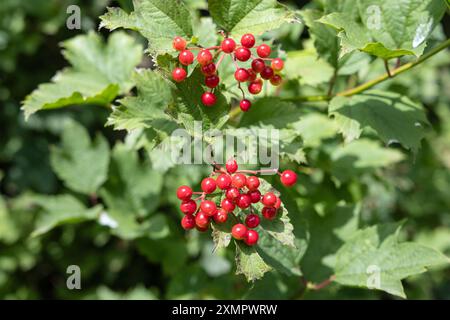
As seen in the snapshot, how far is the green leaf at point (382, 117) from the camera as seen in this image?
157 cm

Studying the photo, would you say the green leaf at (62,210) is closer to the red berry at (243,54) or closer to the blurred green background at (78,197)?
the blurred green background at (78,197)

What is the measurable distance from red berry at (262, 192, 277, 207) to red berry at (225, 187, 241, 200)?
0.24 ft

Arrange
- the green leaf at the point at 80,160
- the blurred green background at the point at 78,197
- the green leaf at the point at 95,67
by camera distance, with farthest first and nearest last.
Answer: the blurred green background at the point at 78,197 → the green leaf at the point at 80,160 → the green leaf at the point at 95,67

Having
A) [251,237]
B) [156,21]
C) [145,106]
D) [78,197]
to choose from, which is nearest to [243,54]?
[156,21]

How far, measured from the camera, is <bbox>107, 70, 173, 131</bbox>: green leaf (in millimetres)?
1495

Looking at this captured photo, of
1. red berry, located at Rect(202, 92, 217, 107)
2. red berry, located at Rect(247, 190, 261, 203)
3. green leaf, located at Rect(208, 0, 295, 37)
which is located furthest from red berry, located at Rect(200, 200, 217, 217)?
green leaf, located at Rect(208, 0, 295, 37)

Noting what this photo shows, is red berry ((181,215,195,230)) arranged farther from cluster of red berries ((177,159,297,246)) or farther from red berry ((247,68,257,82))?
red berry ((247,68,257,82))

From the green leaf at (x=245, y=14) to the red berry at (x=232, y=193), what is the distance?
47 cm

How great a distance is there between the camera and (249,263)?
4.27ft

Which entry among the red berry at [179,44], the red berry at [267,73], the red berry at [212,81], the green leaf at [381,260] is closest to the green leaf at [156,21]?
the red berry at [179,44]

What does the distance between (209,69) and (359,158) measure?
1151 mm

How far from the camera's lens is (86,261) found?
9.04 feet
